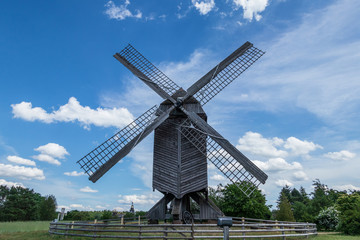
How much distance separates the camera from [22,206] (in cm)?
3959

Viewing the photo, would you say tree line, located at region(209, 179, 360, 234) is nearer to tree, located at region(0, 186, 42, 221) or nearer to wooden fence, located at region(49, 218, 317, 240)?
wooden fence, located at region(49, 218, 317, 240)

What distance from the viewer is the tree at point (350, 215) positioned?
15.9 meters

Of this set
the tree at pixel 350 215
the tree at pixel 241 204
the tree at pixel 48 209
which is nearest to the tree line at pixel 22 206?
the tree at pixel 48 209

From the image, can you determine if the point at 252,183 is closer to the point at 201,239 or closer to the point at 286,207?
the point at 201,239

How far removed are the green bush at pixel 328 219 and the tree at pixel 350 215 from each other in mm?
3351

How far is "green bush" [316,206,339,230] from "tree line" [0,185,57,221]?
35.6 metres

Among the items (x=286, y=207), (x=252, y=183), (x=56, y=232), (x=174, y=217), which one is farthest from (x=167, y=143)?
(x=286, y=207)

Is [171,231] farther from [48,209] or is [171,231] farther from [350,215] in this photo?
[48,209]

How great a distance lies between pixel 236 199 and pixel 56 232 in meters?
14.7

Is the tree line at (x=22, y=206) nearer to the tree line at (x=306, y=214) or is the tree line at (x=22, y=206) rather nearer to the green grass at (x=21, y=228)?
the green grass at (x=21, y=228)

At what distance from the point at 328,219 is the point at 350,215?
5545mm

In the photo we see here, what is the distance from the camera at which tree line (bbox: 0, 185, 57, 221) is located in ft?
124

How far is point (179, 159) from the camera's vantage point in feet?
43.1

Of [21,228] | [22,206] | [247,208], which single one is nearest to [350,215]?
[247,208]
